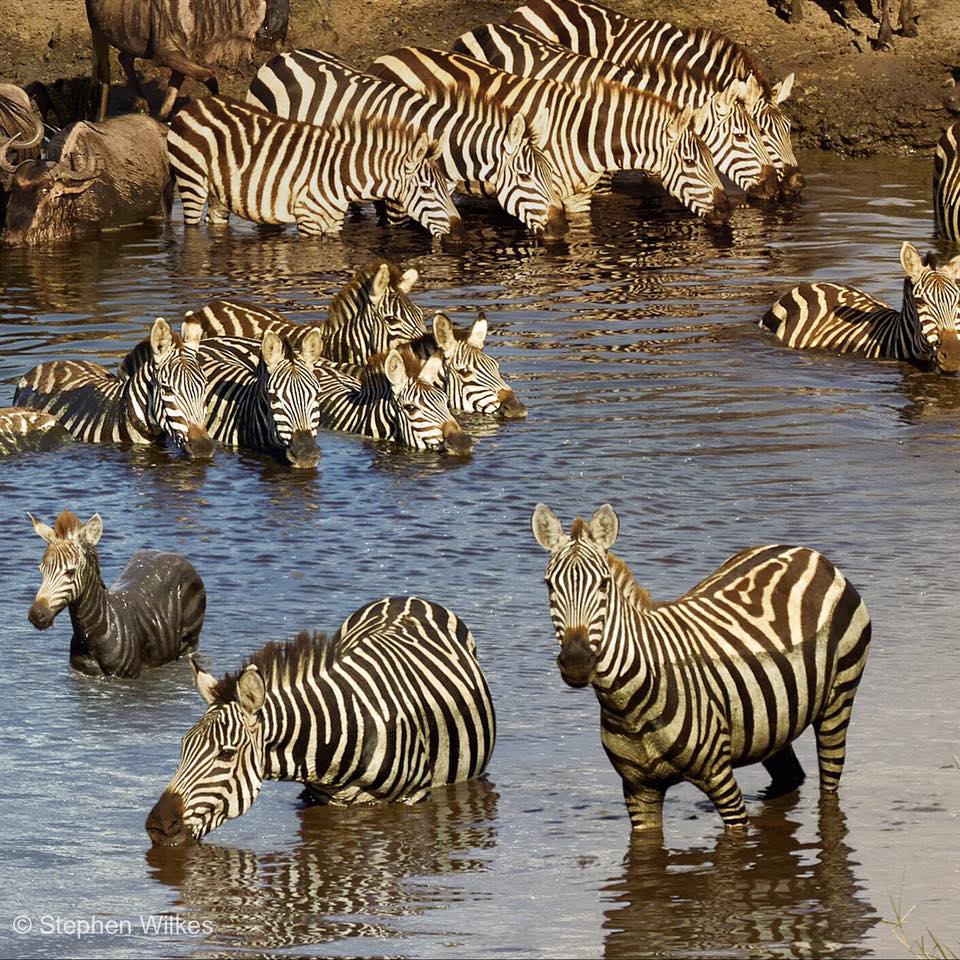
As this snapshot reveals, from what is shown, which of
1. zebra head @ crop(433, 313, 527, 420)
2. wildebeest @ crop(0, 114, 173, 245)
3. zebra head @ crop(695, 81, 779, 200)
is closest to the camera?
zebra head @ crop(433, 313, 527, 420)

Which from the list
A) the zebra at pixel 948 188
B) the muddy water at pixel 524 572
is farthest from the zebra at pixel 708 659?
the zebra at pixel 948 188

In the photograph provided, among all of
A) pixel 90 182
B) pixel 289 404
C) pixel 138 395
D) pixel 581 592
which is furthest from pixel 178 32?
pixel 581 592

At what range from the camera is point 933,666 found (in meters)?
9.34

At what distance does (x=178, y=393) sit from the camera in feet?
43.8

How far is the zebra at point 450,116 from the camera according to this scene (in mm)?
21344

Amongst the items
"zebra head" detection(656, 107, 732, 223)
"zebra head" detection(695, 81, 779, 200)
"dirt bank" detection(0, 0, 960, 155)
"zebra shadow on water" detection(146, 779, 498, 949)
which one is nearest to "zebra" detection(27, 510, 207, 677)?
"zebra shadow on water" detection(146, 779, 498, 949)

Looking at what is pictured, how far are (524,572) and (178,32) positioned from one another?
43.2ft

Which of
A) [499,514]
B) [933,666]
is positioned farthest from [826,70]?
[933,666]

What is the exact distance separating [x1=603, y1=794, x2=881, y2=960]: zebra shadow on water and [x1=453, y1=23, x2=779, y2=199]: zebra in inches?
609

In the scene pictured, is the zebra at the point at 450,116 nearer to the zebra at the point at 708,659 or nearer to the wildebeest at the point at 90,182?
the wildebeest at the point at 90,182

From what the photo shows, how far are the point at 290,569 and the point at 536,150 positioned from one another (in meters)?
10.8

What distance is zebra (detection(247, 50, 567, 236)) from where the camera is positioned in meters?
21.3

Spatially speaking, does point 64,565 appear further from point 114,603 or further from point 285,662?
point 285,662

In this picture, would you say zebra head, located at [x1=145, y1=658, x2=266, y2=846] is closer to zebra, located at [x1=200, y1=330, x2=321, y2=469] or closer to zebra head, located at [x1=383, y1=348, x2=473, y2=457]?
zebra, located at [x1=200, y1=330, x2=321, y2=469]
